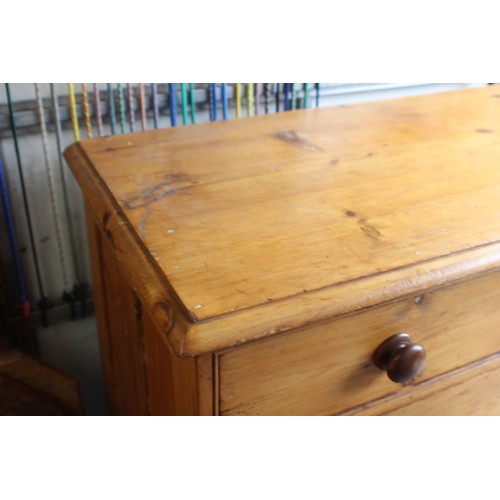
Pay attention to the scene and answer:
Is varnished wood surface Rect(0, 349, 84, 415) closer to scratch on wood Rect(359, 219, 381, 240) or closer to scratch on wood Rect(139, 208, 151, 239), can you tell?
scratch on wood Rect(139, 208, 151, 239)

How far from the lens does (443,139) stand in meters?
1.01

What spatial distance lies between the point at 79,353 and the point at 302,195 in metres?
0.80

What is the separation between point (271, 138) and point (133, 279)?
43 centimetres

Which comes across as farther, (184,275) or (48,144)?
(48,144)

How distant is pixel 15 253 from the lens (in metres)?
1.21

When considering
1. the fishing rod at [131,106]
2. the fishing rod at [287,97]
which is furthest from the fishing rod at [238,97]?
the fishing rod at [131,106]

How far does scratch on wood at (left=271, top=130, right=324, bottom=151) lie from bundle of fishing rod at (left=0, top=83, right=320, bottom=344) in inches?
9.9

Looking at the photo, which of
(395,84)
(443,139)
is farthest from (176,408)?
(395,84)

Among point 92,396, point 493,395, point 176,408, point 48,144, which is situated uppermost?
point 48,144

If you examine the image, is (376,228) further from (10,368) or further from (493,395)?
(10,368)

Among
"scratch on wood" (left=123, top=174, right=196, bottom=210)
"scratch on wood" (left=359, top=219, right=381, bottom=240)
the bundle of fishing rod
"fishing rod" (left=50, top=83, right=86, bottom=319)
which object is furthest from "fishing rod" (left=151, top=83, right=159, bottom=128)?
"scratch on wood" (left=359, top=219, right=381, bottom=240)

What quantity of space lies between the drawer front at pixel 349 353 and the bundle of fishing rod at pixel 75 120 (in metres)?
0.65

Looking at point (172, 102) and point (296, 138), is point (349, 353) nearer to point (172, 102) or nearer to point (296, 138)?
point (296, 138)

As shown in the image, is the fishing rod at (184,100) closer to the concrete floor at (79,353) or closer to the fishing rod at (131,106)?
the fishing rod at (131,106)
